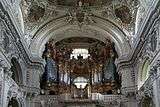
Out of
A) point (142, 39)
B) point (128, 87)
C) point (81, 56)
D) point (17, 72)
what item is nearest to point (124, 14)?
point (142, 39)

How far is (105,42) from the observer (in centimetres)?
2634

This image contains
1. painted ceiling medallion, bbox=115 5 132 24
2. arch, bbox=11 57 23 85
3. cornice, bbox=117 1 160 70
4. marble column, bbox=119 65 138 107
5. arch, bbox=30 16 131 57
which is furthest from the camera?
arch, bbox=30 16 131 57

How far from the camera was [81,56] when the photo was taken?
2816 cm

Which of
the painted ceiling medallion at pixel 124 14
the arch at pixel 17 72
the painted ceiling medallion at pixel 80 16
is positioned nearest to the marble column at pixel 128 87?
the painted ceiling medallion at pixel 124 14

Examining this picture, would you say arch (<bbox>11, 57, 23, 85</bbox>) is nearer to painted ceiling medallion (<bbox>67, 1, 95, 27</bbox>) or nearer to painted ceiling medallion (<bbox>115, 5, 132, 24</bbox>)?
painted ceiling medallion (<bbox>67, 1, 95, 27</bbox>)

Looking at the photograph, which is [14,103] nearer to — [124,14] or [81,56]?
[124,14]

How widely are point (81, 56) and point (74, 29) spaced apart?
3.67 meters

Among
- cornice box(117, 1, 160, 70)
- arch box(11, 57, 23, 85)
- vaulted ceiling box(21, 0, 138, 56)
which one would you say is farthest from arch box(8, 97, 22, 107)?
cornice box(117, 1, 160, 70)

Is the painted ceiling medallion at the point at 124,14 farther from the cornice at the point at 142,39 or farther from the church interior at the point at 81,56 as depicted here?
the cornice at the point at 142,39

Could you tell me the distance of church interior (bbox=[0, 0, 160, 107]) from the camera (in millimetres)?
19781

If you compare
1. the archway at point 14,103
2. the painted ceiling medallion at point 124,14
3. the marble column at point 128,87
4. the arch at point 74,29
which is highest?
the painted ceiling medallion at point 124,14

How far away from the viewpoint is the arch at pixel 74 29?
23.8m

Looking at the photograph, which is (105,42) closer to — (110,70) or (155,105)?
(110,70)

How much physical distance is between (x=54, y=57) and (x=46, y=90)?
3.22 m
